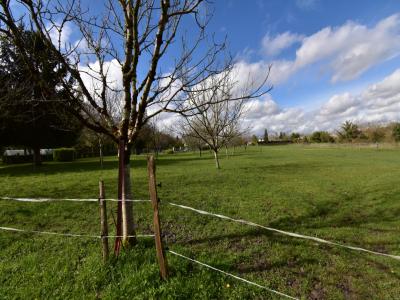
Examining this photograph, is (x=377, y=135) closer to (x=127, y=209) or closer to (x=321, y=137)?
(x=321, y=137)

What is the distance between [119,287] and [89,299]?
1.26 feet

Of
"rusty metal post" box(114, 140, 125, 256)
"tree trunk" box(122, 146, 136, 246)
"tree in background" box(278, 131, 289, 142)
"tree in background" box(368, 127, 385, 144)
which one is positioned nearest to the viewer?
"rusty metal post" box(114, 140, 125, 256)

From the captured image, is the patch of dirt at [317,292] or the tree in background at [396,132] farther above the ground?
the tree in background at [396,132]

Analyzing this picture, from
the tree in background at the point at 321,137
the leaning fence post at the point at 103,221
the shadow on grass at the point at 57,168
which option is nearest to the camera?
the leaning fence post at the point at 103,221

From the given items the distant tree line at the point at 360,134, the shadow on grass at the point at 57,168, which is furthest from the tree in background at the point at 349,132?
the shadow on grass at the point at 57,168

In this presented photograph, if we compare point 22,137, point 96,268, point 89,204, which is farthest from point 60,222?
point 22,137

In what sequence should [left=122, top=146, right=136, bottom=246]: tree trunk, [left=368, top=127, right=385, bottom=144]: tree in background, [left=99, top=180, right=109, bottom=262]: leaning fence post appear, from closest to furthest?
[left=99, top=180, right=109, bottom=262]: leaning fence post, [left=122, top=146, right=136, bottom=246]: tree trunk, [left=368, top=127, right=385, bottom=144]: tree in background

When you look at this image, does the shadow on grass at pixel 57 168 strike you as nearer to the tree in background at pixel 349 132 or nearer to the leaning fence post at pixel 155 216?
the leaning fence post at pixel 155 216

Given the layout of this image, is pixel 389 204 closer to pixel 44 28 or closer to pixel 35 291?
pixel 35 291

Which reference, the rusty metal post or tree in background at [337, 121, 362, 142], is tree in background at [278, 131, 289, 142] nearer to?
tree in background at [337, 121, 362, 142]

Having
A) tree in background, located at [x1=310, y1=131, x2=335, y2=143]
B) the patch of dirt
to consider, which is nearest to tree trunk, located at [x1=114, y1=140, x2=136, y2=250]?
the patch of dirt

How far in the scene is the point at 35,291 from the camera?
3.64 meters

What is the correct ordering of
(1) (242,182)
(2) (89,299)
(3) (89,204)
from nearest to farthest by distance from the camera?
(2) (89,299)
(3) (89,204)
(1) (242,182)

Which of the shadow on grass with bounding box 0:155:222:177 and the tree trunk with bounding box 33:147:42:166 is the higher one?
the tree trunk with bounding box 33:147:42:166
